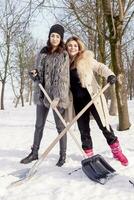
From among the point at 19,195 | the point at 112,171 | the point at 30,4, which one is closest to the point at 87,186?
the point at 112,171

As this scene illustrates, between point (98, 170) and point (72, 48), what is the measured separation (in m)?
1.82

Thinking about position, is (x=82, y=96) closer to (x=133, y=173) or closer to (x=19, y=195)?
(x=133, y=173)

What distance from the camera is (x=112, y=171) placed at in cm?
535

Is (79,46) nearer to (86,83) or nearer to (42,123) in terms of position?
(86,83)

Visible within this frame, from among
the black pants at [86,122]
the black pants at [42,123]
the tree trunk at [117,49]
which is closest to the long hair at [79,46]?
the black pants at [86,122]

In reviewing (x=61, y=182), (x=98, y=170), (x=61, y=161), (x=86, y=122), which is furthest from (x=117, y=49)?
(x=61, y=182)

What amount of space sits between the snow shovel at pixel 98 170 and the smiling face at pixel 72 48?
61.9 inches

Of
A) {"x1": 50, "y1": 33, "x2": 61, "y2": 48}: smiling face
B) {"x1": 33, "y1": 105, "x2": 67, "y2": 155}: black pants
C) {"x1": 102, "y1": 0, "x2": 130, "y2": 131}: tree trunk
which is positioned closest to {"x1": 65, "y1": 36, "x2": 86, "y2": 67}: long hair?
{"x1": 50, "y1": 33, "x2": 61, "y2": 48}: smiling face

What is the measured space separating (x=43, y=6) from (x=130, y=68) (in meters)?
33.7

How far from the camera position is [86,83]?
5836mm

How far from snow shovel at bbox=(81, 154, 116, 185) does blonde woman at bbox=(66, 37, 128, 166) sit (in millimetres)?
519

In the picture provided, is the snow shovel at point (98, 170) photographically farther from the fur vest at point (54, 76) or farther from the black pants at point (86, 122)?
the fur vest at point (54, 76)

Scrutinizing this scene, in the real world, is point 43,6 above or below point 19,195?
above

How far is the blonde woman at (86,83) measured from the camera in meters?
5.80
